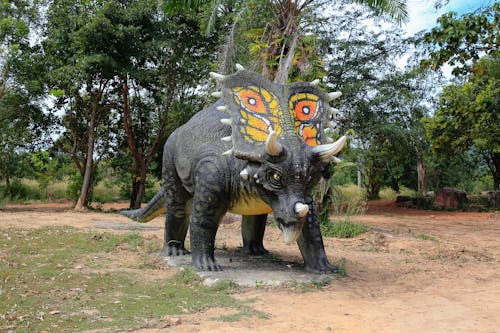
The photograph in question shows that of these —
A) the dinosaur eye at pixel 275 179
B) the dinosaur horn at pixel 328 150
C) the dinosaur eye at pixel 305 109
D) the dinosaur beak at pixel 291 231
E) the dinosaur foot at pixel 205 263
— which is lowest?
the dinosaur foot at pixel 205 263

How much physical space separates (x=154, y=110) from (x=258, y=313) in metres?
14.8

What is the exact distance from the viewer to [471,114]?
12.8 meters

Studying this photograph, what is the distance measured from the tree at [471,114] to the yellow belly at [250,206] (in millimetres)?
5961

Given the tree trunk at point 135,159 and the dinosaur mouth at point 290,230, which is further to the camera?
the tree trunk at point 135,159

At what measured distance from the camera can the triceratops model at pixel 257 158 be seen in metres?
4.59

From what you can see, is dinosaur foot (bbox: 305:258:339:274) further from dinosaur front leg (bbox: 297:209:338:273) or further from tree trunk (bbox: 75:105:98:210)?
tree trunk (bbox: 75:105:98:210)

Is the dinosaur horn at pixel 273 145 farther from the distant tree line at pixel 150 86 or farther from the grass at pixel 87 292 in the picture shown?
the distant tree line at pixel 150 86

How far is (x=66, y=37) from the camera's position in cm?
1506

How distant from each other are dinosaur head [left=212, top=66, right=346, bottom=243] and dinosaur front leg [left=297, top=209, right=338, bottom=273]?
0.13 metres

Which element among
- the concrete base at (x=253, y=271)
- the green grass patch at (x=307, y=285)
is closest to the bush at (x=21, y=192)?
the concrete base at (x=253, y=271)

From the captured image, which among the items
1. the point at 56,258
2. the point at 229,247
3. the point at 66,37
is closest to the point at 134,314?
the point at 56,258

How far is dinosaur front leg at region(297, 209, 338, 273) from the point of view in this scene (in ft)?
17.4

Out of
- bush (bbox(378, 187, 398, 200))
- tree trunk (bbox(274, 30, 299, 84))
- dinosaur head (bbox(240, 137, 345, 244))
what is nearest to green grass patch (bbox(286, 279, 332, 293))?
dinosaur head (bbox(240, 137, 345, 244))

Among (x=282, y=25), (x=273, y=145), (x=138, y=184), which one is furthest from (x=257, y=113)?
(x=138, y=184)
